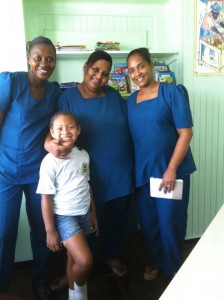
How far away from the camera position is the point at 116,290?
1757 mm

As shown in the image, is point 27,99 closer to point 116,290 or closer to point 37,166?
point 37,166

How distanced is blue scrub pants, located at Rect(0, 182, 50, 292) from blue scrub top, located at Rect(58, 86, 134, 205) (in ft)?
1.17

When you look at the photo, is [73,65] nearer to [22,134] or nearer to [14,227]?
[22,134]

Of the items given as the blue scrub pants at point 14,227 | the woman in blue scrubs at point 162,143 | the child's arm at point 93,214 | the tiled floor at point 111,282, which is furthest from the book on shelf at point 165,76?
the tiled floor at point 111,282

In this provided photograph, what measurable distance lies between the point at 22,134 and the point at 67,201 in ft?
1.40

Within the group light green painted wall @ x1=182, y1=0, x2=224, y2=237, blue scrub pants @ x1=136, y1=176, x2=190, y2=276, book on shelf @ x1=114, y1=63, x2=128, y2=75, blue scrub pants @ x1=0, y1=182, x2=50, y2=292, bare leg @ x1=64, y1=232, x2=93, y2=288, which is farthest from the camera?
book on shelf @ x1=114, y1=63, x2=128, y2=75

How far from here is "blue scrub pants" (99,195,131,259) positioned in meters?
1.78

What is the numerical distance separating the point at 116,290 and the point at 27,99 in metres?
1.28

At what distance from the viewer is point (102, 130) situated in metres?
1.58

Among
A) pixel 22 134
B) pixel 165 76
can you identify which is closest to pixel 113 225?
pixel 22 134

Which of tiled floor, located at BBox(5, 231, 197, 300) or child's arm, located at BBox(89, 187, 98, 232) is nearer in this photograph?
child's arm, located at BBox(89, 187, 98, 232)

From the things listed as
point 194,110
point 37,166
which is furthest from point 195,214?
point 37,166

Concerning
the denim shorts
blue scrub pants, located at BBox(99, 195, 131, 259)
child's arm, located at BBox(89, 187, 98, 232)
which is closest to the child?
the denim shorts

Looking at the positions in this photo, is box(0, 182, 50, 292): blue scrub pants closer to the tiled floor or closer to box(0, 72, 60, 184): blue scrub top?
box(0, 72, 60, 184): blue scrub top
